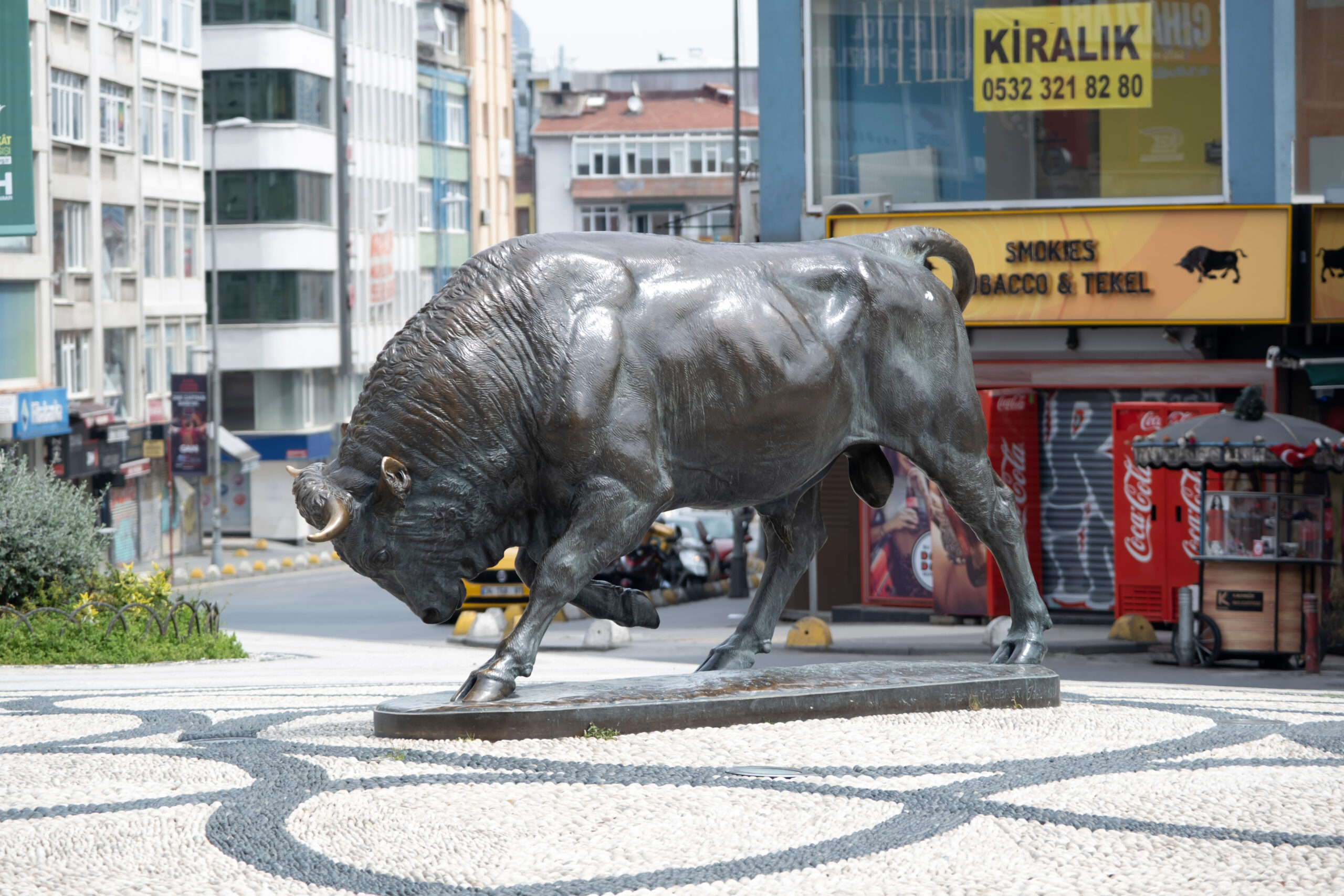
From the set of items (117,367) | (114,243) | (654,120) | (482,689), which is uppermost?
(654,120)

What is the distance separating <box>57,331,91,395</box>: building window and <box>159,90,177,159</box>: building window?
255 inches

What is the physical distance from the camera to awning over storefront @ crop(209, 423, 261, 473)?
4109cm

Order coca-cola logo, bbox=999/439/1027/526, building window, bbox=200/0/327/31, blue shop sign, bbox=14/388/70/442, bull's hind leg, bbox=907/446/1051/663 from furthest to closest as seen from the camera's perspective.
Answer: building window, bbox=200/0/327/31, blue shop sign, bbox=14/388/70/442, coca-cola logo, bbox=999/439/1027/526, bull's hind leg, bbox=907/446/1051/663

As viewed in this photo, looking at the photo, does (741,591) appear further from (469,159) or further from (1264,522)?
(469,159)

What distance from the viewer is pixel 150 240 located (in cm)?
3922

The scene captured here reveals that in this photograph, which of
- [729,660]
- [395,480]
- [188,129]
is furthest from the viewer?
[188,129]

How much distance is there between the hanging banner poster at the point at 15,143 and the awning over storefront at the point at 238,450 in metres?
17.8

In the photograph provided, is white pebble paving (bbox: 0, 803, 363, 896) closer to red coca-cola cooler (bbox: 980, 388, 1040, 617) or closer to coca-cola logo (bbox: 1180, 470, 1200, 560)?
coca-cola logo (bbox: 1180, 470, 1200, 560)

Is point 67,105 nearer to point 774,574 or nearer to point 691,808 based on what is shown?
point 774,574

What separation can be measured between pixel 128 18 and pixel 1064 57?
2512 cm

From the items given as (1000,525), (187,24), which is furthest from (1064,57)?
(187,24)

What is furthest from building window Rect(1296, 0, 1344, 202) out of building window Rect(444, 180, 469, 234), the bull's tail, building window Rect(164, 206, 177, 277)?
building window Rect(444, 180, 469, 234)

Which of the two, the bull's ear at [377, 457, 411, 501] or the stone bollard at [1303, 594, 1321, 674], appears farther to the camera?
the stone bollard at [1303, 594, 1321, 674]

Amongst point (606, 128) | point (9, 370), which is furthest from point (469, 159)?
point (9, 370)
